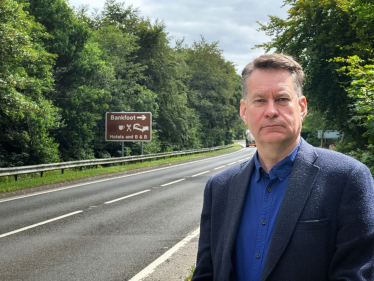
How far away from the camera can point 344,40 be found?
1948 cm

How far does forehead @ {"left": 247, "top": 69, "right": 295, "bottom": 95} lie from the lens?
1.86m

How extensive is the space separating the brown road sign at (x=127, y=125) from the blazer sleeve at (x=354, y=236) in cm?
2770

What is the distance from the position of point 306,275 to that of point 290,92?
2.63 ft

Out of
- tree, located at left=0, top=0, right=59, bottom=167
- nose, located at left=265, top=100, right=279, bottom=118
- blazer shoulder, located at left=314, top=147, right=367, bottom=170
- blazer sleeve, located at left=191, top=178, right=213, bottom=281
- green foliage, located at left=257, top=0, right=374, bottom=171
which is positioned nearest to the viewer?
blazer shoulder, located at left=314, top=147, right=367, bottom=170

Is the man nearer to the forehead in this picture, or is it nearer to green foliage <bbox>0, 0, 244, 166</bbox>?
the forehead

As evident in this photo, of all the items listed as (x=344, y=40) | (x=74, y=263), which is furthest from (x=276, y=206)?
(x=344, y=40)

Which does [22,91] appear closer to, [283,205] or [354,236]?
[283,205]

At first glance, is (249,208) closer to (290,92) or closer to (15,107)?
(290,92)

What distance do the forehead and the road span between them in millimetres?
4277

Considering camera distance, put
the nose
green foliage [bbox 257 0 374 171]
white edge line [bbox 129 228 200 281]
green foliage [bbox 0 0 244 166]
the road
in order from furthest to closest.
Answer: green foliage [bbox 257 0 374 171]
green foliage [bbox 0 0 244 166]
the road
white edge line [bbox 129 228 200 281]
the nose

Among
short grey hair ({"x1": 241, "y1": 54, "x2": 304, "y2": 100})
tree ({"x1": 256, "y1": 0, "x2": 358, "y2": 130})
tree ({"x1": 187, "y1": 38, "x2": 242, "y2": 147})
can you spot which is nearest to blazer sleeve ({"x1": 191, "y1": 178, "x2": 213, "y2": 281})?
short grey hair ({"x1": 241, "y1": 54, "x2": 304, "y2": 100})

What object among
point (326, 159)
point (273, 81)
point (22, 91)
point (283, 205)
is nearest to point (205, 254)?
point (283, 205)

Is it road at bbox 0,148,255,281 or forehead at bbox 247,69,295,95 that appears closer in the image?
forehead at bbox 247,69,295,95

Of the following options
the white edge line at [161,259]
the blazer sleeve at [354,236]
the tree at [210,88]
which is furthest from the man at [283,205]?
the tree at [210,88]
